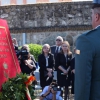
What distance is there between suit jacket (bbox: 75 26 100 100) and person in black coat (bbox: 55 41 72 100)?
5.31m

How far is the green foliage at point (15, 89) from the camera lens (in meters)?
4.50

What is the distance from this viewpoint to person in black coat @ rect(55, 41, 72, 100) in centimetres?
841

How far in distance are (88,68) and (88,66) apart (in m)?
0.02

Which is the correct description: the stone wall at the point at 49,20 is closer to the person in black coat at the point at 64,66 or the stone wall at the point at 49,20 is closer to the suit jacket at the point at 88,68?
the person in black coat at the point at 64,66

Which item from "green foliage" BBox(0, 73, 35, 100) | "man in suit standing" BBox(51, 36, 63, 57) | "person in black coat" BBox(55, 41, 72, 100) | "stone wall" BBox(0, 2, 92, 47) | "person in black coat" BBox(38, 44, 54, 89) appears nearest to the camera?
"green foliage" BBox(0, 73, 35, 100)

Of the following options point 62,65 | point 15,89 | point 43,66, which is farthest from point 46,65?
point 15,89

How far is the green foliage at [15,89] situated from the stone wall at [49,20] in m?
9.36

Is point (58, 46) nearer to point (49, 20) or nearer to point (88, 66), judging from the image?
point (49, 20)

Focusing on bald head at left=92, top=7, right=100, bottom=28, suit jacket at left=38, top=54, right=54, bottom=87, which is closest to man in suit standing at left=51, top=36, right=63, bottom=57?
suit jacket at left=38, top=54, right=54, bottom=87

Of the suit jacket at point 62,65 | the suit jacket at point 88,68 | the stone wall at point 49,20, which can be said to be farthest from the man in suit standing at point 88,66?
the stone wall at point 49,20

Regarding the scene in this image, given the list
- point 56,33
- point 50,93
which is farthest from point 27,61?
point 56,33

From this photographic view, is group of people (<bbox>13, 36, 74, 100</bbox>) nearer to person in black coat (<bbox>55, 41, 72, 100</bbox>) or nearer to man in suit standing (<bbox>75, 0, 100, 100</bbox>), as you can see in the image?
person in black coat (<bbox>55, 41, 72, 100</bbox>)

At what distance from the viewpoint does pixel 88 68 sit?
115 inches

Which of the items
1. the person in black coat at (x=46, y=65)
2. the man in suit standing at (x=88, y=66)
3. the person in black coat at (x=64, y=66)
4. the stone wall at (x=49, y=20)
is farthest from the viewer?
the stone wall at (x=49, y=20)
